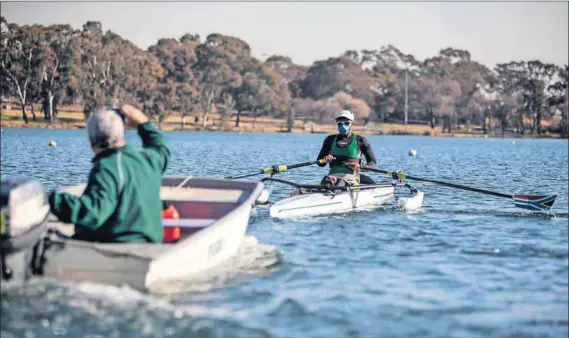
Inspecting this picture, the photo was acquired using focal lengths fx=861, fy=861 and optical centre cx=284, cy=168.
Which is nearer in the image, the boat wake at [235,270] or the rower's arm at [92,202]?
the rower's arm at [92,202]

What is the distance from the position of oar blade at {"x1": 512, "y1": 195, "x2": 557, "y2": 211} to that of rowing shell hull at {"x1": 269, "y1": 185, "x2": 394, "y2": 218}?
8.95 ft

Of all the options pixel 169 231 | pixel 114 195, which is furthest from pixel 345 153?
pixel 114 195

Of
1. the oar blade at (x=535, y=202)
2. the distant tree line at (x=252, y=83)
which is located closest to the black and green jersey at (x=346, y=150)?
the oar blade at (x=535, y=202)

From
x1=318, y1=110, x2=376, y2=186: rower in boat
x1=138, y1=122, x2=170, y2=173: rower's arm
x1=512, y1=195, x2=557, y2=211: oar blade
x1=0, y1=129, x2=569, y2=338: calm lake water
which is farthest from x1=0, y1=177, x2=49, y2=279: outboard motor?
x1=512, y1=195, x2=557, y2=211: oar blade

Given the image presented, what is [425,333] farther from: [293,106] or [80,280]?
[293,106]

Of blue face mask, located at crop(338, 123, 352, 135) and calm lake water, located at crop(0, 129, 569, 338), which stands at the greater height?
blue face mask, located at crop(338, 123, 352, 135)

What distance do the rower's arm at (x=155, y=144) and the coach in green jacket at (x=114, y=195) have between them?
0.34ft

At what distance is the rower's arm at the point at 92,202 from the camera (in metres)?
8.24

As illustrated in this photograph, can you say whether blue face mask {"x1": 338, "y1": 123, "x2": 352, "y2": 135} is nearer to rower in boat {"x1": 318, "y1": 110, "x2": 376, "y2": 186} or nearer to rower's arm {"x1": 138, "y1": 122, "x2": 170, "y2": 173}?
rower in boat {"x1": 318, "y1": 110, "x2": 376, "y2": 186}

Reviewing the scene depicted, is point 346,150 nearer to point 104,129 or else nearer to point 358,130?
point 104,129

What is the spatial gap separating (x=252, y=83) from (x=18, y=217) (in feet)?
372

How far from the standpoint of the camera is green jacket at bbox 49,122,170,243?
8.29m

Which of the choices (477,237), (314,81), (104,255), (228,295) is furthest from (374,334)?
(314,81)

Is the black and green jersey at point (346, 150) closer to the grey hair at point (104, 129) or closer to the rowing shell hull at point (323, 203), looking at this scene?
the rowing shell hull at point (323, 203)
